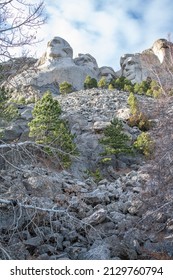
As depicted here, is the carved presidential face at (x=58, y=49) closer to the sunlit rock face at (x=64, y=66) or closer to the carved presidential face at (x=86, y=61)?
the sunlit rock face at (x=64, y=66)

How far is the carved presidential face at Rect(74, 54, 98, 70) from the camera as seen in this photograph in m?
58.9

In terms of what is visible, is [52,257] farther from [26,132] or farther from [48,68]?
[48,68]

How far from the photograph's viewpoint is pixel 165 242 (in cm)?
919

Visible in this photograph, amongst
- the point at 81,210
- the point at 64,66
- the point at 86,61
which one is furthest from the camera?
the point at 86,61

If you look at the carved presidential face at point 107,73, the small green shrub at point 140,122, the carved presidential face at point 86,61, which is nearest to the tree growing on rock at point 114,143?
the small green shrub at point 140,122

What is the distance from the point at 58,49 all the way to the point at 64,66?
17.7 ft

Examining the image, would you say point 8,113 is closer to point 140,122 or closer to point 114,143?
point 114,143

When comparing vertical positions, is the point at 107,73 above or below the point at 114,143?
above

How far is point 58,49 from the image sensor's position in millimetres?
57969

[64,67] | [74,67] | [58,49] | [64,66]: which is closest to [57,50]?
[58,49]

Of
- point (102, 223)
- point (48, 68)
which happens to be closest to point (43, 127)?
point (102, 223)

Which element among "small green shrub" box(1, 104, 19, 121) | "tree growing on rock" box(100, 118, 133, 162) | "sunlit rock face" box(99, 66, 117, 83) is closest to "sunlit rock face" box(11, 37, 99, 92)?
"sunlit rock face" box(99, 66, 117, 83)

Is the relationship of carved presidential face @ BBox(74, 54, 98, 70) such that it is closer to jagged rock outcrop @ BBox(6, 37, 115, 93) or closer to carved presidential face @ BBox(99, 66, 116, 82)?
jagged rock outcrop @ BBox(6, 37, 115, 93)

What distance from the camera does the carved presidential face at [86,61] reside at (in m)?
58.9
